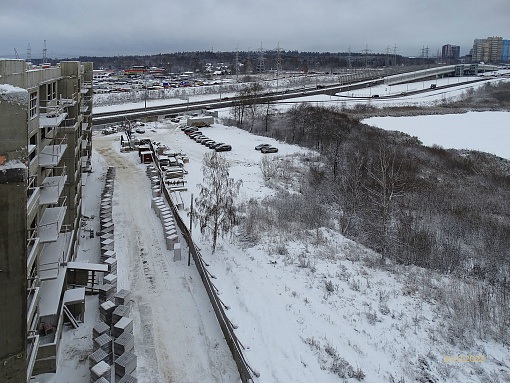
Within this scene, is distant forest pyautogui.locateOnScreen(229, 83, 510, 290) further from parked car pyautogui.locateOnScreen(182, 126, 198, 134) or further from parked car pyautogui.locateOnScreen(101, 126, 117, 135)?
parked car pyautogui.locateOnScreen(101, 126, 117, 135)

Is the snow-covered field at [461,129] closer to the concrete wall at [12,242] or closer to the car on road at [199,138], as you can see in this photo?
the car on road at [199,138]

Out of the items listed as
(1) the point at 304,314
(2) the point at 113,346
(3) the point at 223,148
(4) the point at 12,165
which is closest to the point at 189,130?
(3) the point at 223,148

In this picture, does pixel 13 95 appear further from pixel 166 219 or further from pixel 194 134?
pixel 194 134

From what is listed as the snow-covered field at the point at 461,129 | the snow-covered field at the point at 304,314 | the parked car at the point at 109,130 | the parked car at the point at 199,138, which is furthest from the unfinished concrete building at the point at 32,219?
the snow-covered field at the point at 461,129

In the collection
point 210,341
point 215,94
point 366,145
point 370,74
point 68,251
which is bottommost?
point 210,341

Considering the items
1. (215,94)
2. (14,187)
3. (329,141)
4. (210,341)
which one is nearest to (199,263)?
(210,341)

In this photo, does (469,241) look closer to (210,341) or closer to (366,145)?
(210,341)

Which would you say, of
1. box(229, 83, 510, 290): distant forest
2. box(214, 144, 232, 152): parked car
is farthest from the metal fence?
box(214, 144, 232, 152): parked car
